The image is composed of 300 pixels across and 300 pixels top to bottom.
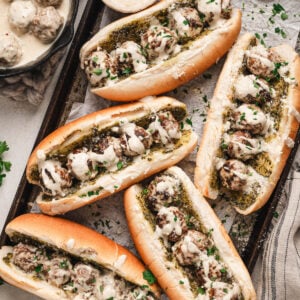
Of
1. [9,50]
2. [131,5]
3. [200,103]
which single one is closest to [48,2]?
[9,50]

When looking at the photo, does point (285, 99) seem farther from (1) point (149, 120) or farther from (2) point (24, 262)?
(2) point (24, 262)

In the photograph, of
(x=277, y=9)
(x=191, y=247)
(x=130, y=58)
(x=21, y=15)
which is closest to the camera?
(x=191, y=247)

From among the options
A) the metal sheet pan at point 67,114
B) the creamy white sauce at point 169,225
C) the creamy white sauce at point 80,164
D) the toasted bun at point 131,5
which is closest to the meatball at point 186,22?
the toasted bun at point 131,5

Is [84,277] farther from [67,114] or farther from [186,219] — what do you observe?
[67,114]

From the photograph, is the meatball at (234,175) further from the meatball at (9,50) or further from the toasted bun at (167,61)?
the meatball at (9,50)

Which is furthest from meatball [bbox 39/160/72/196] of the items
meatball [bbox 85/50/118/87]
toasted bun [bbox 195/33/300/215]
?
toasted bun [bbox 195/33/300/215]

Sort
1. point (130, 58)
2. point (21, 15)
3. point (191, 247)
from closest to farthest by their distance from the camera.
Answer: point (191, 247) → point (21, 15) → point (130, 58)

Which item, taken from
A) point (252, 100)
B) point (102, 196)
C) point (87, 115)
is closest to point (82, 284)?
point (102, 196)
